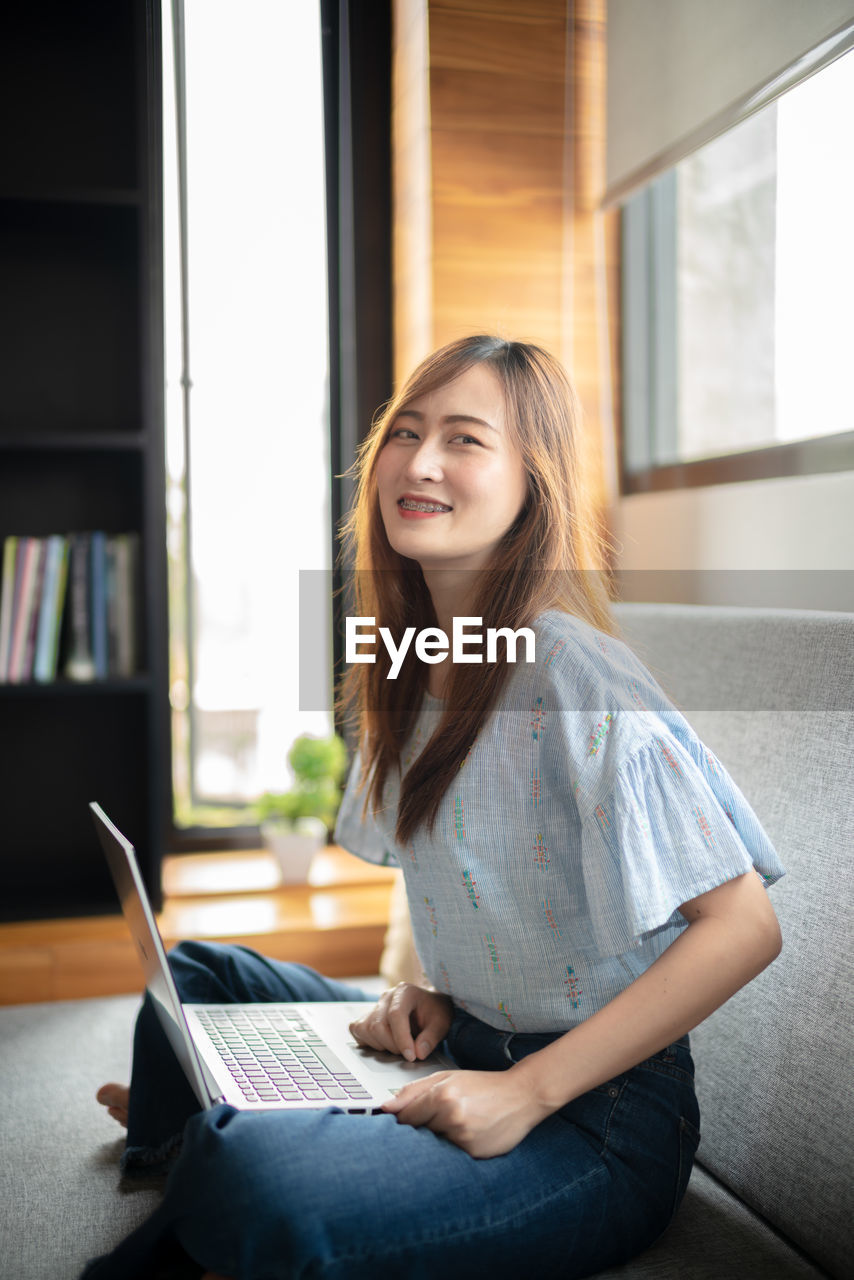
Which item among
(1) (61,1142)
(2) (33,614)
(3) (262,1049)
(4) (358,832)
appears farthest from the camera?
(2) (33,614)

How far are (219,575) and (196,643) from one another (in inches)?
5.7

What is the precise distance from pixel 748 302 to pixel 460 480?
2.63ft

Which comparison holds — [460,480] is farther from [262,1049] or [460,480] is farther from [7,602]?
[7,602]

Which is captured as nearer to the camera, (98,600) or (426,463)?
(426,463)

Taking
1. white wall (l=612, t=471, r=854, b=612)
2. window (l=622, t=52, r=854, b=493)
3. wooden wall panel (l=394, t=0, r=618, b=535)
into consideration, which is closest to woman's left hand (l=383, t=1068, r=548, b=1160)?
white wall (l=612, t=471, r=854, b=612)

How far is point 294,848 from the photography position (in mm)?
2094

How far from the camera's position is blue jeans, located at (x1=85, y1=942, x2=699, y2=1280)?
2.61 feet

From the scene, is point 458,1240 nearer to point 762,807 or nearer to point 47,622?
point 762,807

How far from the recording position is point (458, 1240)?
83 centimetres

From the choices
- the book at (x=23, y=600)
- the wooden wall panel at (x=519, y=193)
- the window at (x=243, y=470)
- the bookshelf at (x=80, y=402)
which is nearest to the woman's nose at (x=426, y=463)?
the wooden wall panel at (x=519, y=193)

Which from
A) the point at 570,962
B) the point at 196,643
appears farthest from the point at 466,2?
the point at 570,962

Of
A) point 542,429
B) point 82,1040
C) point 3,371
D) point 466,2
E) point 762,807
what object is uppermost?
point 466,2

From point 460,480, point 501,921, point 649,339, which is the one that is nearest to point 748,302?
point 649,339

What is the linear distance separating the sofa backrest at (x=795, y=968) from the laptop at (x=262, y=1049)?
29 cm
